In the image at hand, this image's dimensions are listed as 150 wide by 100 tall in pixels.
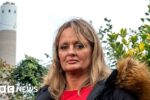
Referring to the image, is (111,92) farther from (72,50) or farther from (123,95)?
(72,50)

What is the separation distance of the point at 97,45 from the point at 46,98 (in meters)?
0.37

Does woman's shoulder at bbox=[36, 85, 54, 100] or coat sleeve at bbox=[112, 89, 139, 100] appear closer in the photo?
coat sleeve at bbox=[112, 89, 139, 100]

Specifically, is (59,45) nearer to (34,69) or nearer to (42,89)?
(42,89)

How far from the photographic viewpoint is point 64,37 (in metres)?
2.07

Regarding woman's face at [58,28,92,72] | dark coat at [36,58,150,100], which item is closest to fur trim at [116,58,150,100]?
dark coat at [36,58,150,100]

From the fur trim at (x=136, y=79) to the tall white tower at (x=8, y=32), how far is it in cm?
2477

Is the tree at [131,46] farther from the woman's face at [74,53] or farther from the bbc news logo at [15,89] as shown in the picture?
the bbc news logo at [15,89]

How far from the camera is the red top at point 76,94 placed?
198 centimetres

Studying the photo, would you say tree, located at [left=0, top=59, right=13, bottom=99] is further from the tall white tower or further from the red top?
the tall white tower

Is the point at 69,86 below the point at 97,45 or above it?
below

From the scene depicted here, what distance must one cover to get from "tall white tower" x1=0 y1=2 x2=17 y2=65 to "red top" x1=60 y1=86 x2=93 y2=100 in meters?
24.5

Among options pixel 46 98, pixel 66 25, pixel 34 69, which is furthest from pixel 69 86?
pixel 34 69

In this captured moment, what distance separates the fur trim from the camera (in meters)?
1.80

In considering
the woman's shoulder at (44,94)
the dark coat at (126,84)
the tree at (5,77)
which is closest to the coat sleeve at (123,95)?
the dark coat at (126,84)
